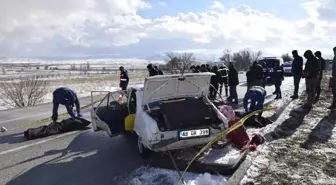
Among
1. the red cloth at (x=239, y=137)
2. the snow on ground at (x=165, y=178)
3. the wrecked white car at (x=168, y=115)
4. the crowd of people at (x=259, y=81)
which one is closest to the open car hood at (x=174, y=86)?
the wrecked white car at (x=168, y=115)

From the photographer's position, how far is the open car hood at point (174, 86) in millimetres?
6680

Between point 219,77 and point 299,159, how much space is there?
899cm

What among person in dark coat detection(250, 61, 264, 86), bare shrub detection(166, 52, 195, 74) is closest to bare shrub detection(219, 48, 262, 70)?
bare shrub detection(166, 52, 195, 74)

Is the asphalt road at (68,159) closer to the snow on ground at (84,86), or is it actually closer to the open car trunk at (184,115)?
the open car trunk at (184,115)

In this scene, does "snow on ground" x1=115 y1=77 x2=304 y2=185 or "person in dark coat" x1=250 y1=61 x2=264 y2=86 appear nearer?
"snow on ground" x1=115 y1=77 x2=304 y2=185

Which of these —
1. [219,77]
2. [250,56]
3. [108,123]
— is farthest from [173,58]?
[250,56]

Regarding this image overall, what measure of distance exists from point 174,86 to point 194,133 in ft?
4.33

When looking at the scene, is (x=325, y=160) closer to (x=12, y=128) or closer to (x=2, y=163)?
(x=2, y=163)

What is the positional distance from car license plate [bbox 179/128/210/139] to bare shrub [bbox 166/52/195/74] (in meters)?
26.6

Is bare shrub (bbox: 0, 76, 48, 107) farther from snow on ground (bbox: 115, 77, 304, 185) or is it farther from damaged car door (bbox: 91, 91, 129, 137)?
snow on ground (bbox: 115, 77, 304, 185)

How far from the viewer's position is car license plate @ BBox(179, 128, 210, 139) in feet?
19.6

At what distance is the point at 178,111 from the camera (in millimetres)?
6508

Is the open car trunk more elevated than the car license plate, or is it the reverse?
the open car trunk

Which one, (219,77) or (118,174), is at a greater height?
(219,77)
